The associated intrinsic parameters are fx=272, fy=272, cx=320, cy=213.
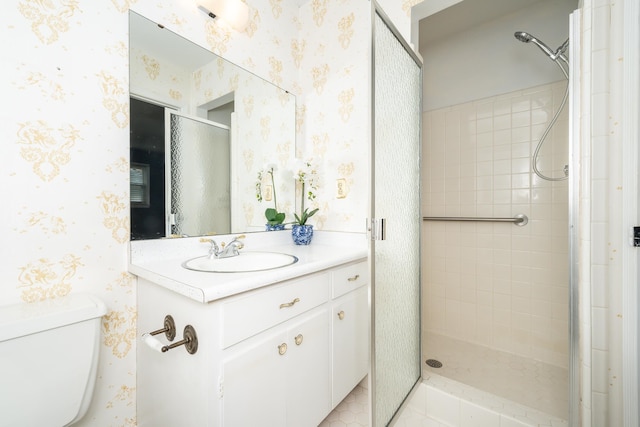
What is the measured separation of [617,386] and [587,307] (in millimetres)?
228

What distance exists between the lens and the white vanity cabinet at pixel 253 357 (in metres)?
0.79

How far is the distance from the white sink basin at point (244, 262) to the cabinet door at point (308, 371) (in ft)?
0.87

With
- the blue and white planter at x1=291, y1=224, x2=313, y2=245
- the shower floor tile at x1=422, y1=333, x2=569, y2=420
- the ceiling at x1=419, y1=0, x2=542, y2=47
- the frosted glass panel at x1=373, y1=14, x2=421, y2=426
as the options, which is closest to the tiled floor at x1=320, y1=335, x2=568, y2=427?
the shower floor tile at x1=422, y1=333, x2=569, y2=420

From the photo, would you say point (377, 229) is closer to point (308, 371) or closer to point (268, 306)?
point (268, 306)

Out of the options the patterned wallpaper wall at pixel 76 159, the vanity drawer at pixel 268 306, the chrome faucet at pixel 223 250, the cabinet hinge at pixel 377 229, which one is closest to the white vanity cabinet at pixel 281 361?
the vanity drawer at pixel 268 306

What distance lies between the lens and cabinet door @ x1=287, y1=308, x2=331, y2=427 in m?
1.02

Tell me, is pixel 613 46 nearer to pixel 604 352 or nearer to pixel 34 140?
pixel 604 352

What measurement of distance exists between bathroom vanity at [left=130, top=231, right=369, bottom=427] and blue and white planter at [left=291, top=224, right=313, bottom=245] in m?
0.33

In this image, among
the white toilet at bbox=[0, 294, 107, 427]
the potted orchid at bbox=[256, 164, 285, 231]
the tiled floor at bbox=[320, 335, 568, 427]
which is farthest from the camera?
the potted orchid at bbox=[256, 164, 285, 231]

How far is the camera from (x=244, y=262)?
131 centimetres

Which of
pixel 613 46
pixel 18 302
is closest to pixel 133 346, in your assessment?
pixel 18 302

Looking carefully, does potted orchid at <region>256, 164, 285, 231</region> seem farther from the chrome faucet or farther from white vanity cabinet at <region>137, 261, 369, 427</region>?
white vanity cabinet at <region>137, 261, 369, 427</region>

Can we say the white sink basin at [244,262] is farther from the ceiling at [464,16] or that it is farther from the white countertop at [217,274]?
the ceiling at [464,16]

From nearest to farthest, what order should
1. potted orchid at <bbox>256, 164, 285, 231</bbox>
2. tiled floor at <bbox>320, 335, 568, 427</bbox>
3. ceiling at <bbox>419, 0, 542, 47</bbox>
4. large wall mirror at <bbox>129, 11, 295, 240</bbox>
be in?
large wall mirror at <bbox>129, 11, 295, 240</bbox> < tiled floor at <bbox>320, 335, 568, 427</bbox> < potted orchid at <bbox>256, 164, 285, 231</bbox> < ceiling at <bbox>419, 0, 542, 47</bbox>
